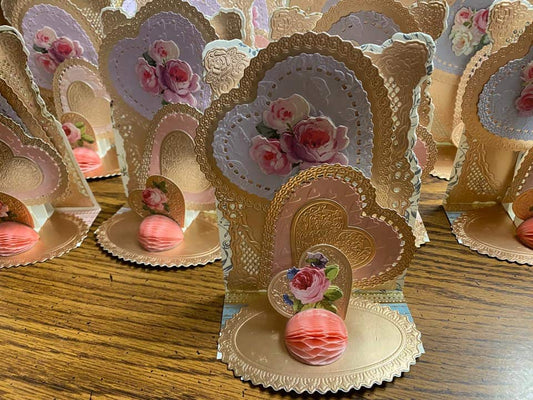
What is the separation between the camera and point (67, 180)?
1.08 m

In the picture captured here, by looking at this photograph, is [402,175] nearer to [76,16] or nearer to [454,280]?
[454,280]

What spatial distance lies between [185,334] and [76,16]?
0.90 metres

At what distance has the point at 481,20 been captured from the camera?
129 cm

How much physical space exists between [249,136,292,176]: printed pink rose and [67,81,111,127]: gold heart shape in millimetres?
768

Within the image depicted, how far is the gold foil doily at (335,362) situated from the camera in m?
0.70

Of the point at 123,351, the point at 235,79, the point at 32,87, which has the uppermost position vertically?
the point at 235,79

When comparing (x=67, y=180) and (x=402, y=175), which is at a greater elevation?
(x=402, y=175)

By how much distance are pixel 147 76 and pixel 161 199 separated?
0.84 feet

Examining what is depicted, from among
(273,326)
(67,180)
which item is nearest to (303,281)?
(273,326)

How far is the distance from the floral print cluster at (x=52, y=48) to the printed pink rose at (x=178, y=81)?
0.44m

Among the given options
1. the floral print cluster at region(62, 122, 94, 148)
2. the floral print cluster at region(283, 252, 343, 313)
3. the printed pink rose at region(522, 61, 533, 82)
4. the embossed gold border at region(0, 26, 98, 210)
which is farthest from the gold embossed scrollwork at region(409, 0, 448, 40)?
the floral print cluster at region(62, 122, 94, 148)

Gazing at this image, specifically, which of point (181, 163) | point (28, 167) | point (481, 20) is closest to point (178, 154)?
point (181, 163)

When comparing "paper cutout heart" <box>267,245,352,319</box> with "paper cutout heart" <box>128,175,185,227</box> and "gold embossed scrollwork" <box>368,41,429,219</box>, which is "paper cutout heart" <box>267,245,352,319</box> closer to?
"gold embossed scrollwork" <box>368,41,429,219</box>

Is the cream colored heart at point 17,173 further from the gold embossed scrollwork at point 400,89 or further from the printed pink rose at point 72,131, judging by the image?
the gold embossed scrollwork at point 400,89
